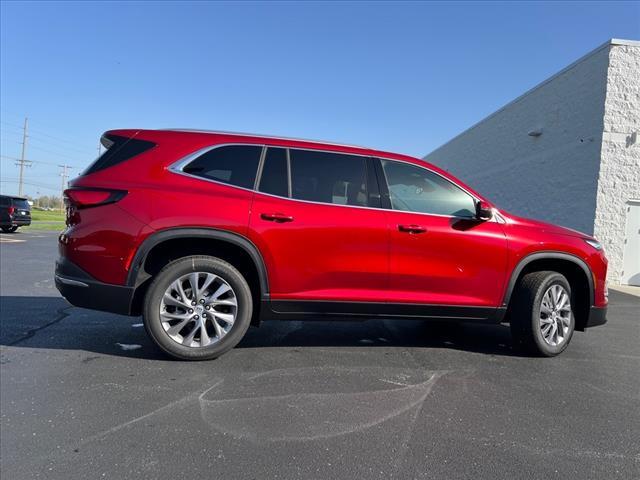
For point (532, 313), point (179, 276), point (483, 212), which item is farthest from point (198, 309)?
point (532, 313)

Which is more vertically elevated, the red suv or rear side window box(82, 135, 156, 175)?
rear side window box(82, 135, 156, 175)

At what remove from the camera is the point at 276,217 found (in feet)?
13.2

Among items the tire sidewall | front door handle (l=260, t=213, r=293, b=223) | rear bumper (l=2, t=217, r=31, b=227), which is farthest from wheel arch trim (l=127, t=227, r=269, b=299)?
rear bumper (l=2, t=217, r=31, b=227)

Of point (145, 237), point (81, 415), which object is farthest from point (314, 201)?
point (81, 415)

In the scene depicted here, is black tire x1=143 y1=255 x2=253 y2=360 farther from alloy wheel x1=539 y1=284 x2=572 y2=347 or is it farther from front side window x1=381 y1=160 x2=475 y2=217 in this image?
alloy wheel x1=539 y1=284 x2=572 y2=347

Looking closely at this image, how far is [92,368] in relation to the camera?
12.8ft

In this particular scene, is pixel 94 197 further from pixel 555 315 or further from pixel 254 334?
pixel 555 315

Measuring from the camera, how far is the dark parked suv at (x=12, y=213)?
21.4 metres

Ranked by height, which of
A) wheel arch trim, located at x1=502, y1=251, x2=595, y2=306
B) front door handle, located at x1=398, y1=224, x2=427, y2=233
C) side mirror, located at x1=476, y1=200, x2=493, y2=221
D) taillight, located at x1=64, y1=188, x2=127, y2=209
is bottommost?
wheel arch trim, located at x1=502, y1=251, x2=595, y2=306

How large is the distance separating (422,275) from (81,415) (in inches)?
114

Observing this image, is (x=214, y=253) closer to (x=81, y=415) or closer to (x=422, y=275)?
(x=81, y=415)

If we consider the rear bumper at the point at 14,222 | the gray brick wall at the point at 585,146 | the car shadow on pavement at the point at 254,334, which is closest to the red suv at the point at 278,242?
the car shadow on pavement at the point at 254,334

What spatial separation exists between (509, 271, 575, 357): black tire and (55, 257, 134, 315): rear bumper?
11.8 feet

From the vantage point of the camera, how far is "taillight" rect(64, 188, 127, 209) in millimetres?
3850
